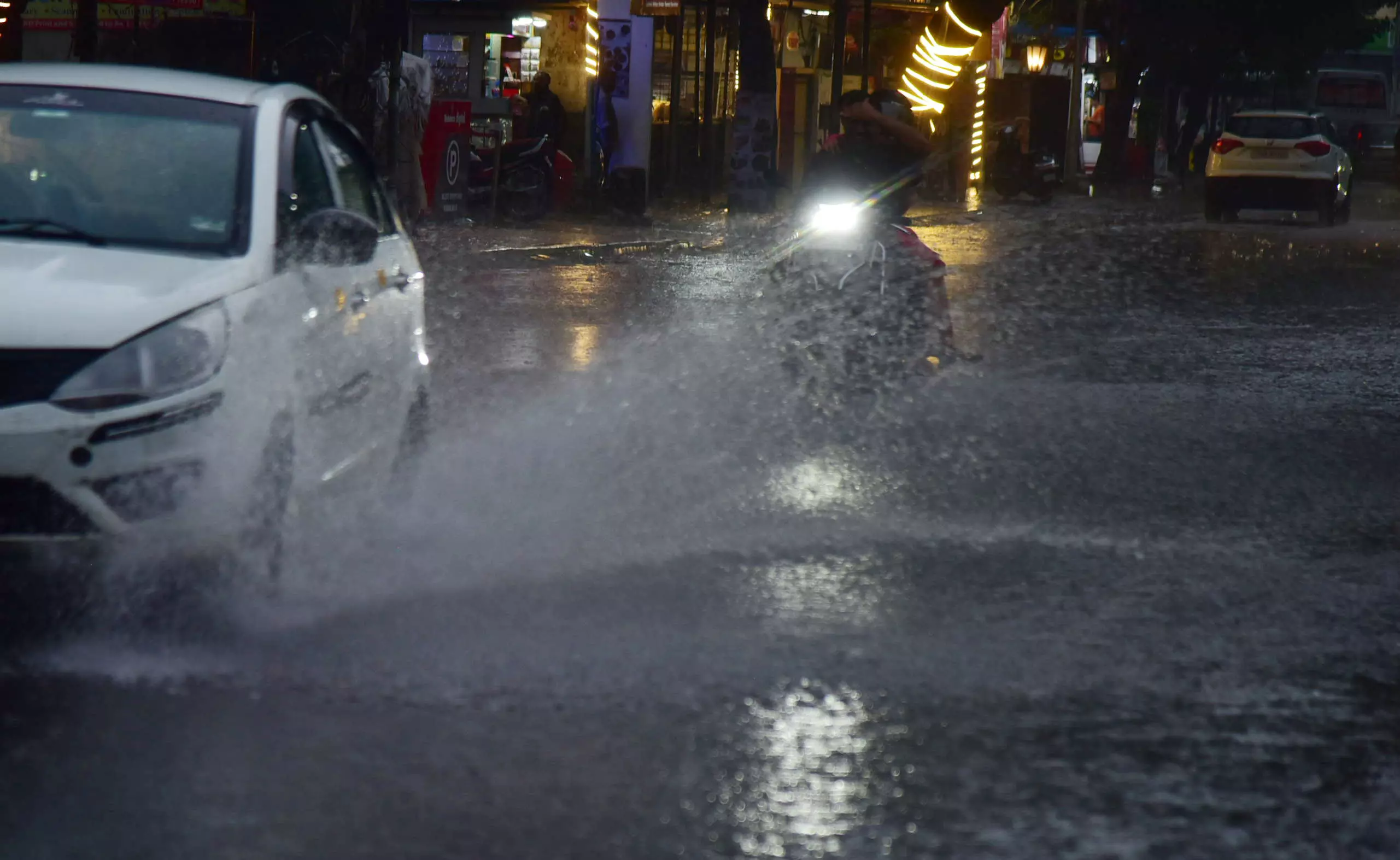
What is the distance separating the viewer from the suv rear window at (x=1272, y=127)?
30.7 m

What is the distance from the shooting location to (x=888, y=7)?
37.2 metres

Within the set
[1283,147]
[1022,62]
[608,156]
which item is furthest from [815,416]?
[1022,62]

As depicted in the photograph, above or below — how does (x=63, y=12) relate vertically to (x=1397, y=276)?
above

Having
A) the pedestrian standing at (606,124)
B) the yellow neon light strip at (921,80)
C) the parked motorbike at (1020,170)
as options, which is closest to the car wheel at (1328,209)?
the parked motorbike at (1020,170)

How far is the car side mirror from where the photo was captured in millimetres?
6125

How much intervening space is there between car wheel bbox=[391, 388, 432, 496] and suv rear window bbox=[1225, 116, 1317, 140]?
25.2m

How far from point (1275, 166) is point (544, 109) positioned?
10.9 meters

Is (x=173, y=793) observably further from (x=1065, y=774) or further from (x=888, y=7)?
(x=888, y=7)

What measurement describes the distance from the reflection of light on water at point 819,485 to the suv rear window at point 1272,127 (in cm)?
2361

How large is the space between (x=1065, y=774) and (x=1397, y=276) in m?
18.4

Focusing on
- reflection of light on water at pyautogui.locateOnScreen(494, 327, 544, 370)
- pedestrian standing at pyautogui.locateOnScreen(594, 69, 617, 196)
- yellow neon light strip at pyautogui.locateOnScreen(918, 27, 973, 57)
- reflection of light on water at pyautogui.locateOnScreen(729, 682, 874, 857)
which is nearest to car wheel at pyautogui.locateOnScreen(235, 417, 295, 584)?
reflection of light on water at pyautogui.locateOnScreen(729, 682, 874, 857)

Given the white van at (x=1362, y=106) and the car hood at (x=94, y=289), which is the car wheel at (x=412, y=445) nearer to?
the car hood at (x=94, y=289)

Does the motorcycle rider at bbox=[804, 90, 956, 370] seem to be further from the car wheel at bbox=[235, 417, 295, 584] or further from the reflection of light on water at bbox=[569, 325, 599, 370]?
the car wheel at bbox=[235, 417, 295, 584]

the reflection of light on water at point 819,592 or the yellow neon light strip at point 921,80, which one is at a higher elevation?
the yellow neon light strip at point 921,80
